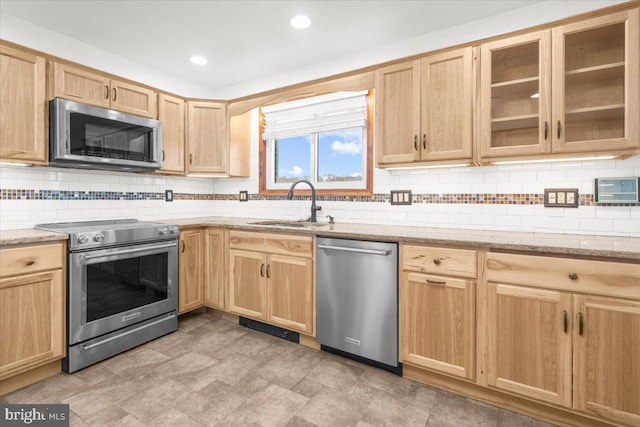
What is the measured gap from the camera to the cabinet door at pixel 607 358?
1.49m

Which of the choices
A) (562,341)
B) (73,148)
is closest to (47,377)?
(73,148)

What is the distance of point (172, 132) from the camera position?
3.19m

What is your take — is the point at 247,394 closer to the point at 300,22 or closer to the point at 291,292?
the point at 291,292

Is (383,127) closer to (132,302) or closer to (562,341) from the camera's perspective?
(562,341)

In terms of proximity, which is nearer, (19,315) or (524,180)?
(19,315)

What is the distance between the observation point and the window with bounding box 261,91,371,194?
3.06m

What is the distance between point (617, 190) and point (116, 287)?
11.2 ft

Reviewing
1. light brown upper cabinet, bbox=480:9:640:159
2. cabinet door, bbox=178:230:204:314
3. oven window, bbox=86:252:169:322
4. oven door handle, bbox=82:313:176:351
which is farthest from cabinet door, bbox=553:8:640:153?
oven door handle, bbox=82:313:176:351

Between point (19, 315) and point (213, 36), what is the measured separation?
→ 2.32 m

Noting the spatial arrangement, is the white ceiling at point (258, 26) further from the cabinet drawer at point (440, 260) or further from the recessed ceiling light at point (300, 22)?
the cabinet drawer at point (440, 260)

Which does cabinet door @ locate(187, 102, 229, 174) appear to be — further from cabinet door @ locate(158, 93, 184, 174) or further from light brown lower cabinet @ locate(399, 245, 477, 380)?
light brown lower cabinet @ locate(399, 245, 477, 380)

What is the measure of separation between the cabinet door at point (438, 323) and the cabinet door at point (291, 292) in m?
0.73

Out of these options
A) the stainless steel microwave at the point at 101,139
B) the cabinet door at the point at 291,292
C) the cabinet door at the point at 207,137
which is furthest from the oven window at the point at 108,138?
the cabinet door at the point at 291,292

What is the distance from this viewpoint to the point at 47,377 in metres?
2.07
